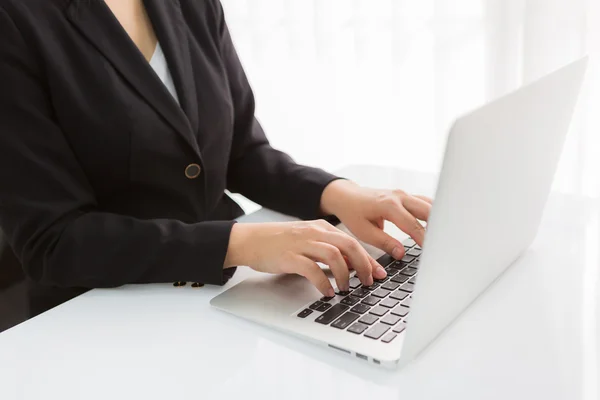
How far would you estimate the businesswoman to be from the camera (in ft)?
2.95

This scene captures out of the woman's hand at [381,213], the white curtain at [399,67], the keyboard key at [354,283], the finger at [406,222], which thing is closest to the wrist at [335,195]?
the woman's hand at [381,213]

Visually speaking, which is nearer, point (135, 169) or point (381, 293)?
point (381, 293)

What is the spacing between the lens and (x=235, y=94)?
122cm

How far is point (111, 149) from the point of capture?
3.24ft

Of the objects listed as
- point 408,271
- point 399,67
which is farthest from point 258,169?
point 399,67

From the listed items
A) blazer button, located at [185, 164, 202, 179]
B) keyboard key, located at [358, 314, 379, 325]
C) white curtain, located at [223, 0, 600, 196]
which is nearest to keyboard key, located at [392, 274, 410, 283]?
keyboard key, located at [358, 314, 379, 325]

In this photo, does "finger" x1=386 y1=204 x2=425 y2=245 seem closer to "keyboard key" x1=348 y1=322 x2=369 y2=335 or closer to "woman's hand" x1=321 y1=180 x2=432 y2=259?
"woman's hand" x1=321 y1=180 x2=432 y2=259

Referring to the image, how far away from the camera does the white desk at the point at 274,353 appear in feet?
2.22

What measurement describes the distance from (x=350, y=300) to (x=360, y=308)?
3 cm

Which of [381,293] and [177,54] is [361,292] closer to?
[381,293]

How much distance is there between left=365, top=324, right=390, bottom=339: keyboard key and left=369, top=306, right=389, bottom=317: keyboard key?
0.09ft

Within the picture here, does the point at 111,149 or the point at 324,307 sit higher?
the point at 111,149

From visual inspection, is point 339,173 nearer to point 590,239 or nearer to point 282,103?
point 590,239

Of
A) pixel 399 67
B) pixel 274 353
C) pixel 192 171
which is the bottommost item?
pixel 274 353
